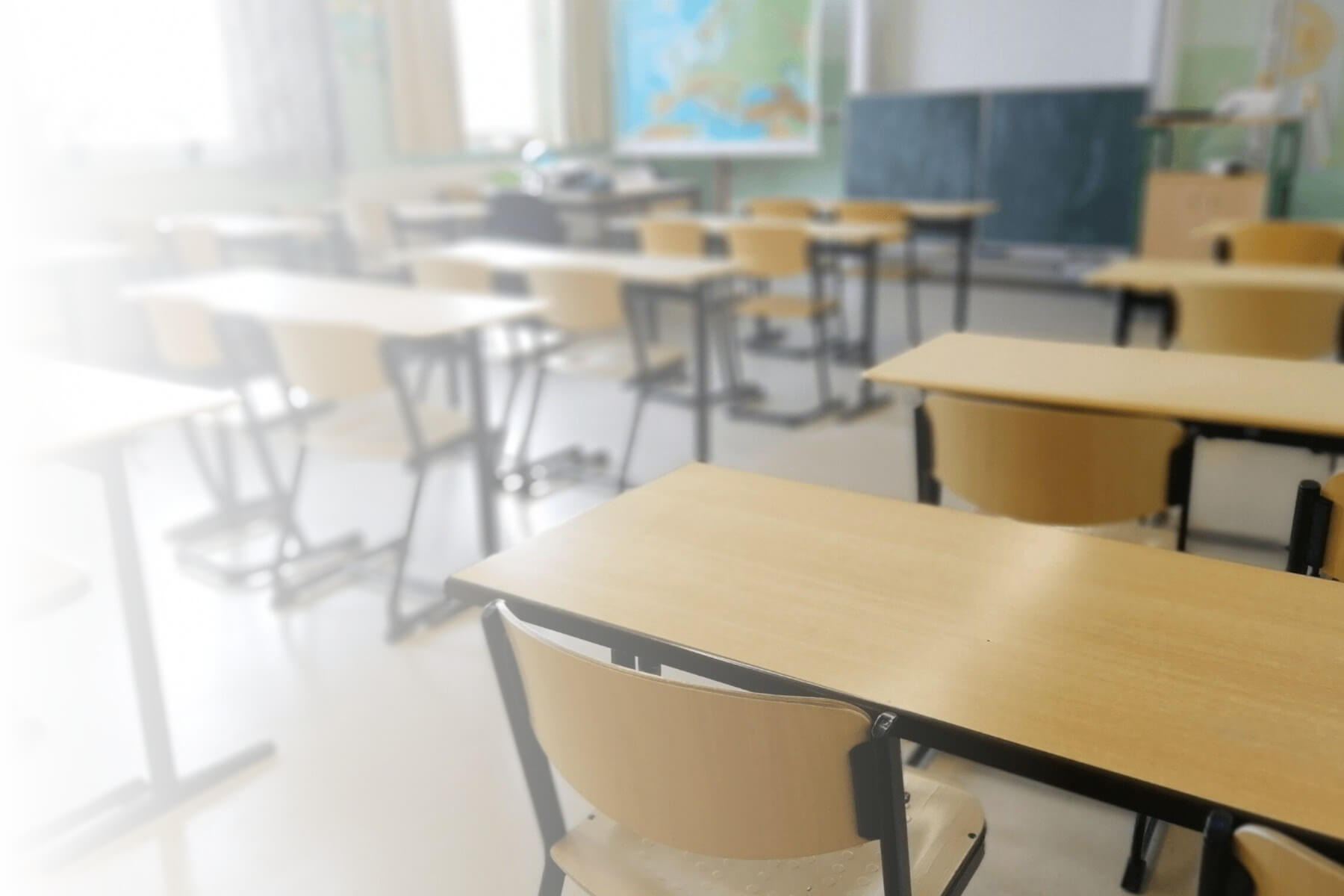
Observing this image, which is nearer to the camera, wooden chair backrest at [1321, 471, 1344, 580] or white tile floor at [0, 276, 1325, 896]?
wooden chair backrest at [1321, 471, 1344, 580]

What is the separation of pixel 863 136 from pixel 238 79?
13.2 ft

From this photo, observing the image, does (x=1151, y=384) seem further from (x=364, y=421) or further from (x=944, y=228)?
(x=944, y=228)

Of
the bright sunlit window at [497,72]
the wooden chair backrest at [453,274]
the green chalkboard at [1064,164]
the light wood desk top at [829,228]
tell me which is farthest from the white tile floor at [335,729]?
the bright sunlit window at [497,72]

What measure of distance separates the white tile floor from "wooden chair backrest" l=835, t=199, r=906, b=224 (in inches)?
83.4

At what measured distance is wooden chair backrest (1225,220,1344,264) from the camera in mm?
3840

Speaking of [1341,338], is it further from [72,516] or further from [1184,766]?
[72,516]

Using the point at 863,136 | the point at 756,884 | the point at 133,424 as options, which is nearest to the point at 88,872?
the point at 133,424

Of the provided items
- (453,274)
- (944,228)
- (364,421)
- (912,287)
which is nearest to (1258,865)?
(364,421)

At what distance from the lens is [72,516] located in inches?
A: 134

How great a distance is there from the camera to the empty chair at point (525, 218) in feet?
18.1

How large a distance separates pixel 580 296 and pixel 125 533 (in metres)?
1.71

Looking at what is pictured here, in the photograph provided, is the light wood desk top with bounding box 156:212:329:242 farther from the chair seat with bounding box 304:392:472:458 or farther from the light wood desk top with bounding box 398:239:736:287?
the chair seat with bounding box 304:392:472:458

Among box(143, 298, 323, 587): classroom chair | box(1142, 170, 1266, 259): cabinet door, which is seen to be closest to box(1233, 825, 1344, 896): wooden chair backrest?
box(143, 298, 323, 587): classroom chair

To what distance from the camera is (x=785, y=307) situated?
14.5 feet
